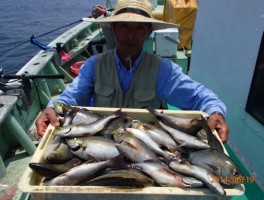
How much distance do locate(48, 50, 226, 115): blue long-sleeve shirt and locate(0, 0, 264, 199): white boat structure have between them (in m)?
0.77

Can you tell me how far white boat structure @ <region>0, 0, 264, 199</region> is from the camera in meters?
2.98

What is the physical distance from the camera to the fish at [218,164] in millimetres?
1499

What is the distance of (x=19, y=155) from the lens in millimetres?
3516

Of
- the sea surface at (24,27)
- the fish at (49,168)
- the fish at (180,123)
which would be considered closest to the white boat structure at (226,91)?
the fish at (180,123)

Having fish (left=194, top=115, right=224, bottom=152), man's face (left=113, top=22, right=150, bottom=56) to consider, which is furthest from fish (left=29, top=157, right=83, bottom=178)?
man's face (left=113, top=22, right=150, bottom=56)

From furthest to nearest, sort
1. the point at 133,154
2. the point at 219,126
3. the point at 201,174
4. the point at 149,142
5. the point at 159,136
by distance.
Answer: the point at 219,126
the point at 159,136
the point at 149,142
the point at 133,154
the point at 201,174

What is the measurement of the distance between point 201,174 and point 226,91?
2487mm

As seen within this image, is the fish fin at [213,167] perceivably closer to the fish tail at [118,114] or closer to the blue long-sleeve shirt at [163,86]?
the fish tail at [118,114]

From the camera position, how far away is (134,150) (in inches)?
66.4

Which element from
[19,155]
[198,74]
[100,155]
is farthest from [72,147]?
[198,74]

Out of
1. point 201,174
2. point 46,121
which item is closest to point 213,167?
point 201,174

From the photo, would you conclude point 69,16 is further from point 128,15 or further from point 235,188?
point 235,188

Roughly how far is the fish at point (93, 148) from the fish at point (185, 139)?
454mm

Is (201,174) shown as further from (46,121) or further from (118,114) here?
(46,121)
